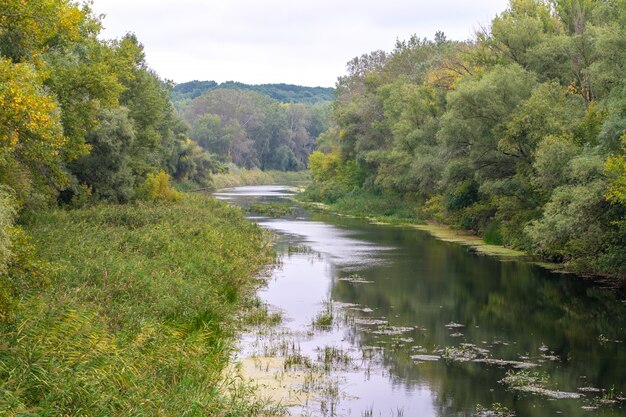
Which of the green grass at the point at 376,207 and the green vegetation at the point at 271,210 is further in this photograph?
the green vegetation at the point at 271,210

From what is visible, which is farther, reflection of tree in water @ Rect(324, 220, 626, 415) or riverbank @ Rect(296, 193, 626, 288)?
riverbank @ Rect(296, 193, 626, 288)

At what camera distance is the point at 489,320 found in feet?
70.3

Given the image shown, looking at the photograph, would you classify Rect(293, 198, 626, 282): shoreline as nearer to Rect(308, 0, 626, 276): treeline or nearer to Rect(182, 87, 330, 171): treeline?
Rect(308, 0, 626, 276): treeline

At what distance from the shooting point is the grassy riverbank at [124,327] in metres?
10.4

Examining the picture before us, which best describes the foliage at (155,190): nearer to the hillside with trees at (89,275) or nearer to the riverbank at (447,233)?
the hillside with trees at (89,275)

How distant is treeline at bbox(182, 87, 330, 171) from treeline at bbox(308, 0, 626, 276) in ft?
239

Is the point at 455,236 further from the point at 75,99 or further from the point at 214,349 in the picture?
the point at 214,349

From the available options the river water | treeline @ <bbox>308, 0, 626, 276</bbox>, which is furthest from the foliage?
treeline @ <bbox>308, 0, 626, 276</bbox>

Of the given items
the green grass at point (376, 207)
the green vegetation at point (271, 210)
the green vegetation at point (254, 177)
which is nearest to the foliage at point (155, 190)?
the green vegetation at point (271, 210)

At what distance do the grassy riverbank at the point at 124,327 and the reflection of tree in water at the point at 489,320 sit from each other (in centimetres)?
388

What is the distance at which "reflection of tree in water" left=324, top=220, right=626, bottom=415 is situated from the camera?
1520cm

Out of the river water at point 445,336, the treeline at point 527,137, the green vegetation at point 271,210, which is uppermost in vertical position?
the treeline at point 527,137

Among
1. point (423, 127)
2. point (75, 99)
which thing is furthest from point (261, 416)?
point (423, 127)

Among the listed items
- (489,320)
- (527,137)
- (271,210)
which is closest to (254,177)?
(271,210)
